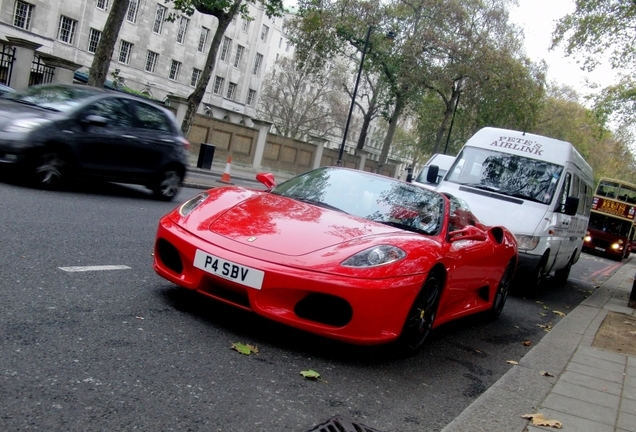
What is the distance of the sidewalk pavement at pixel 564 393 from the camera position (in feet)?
12.4

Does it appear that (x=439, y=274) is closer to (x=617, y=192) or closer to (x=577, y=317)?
(x=577, y=317)

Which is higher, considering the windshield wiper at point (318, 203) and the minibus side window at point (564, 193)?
the minibus side window at point (564, 193)

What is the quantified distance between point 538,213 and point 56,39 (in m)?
41.6

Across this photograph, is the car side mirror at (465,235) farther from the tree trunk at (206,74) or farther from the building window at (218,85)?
the building window at (218,85)

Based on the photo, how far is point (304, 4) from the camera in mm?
31484

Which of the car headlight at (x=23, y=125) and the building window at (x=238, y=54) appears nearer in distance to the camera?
the car headlight at (x=23, y=125)

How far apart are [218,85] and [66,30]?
19274 mm

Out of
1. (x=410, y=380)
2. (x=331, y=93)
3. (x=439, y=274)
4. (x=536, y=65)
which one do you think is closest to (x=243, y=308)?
(x=410, y=380)

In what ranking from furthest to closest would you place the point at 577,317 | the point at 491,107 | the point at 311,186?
the point at 491,107 → the point at 577,317 → the point at 311,186

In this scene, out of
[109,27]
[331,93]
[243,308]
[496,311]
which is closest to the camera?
[243,308]

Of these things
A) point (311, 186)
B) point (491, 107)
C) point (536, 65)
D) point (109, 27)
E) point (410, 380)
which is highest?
point (536, 65)

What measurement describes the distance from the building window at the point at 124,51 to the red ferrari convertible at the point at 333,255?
47.4m

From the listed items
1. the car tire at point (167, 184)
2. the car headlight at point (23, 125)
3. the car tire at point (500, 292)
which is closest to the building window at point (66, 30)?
the car tire at point (167, 184)

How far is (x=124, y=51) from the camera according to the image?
5006 centimetres
